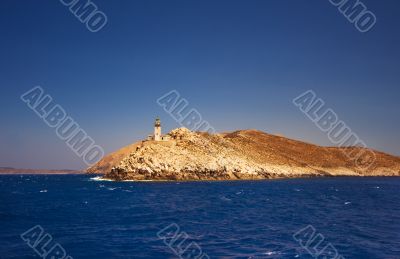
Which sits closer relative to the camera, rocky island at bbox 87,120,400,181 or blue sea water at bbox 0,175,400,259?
blue sea water at bbox 0,175,400,259

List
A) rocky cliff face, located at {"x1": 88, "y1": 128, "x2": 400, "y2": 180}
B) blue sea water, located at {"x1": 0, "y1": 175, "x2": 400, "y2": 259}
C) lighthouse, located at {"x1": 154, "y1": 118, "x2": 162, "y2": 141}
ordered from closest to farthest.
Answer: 1. blue sea water, located at {"x1": 0, "y1": 175, "x2": 400, "y2": 259}
2. rocky cliff face, located at {"x1": 88, "y1": 128, "x2": 400, "y2": 180}
3. lighthouse, located at {"x1": 154, "y1": 118, "x2": 162, "y2": 141}

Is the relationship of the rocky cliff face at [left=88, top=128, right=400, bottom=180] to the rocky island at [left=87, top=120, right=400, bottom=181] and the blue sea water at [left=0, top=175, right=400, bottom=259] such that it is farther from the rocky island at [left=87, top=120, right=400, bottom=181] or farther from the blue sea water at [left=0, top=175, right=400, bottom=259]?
the blue sea water at [left=0, top=175, right=400, bottom=259]

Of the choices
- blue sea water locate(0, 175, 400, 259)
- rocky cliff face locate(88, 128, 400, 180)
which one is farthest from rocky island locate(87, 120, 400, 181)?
blue sea water locate(0, 175, 400, 259)

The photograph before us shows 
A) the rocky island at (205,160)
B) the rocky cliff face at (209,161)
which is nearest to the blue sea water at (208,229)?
the rocky cliff face at (209,161)

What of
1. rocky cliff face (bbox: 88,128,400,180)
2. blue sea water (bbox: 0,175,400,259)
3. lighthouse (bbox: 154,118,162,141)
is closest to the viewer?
blue sea water (bbox: 0,175,400,259)

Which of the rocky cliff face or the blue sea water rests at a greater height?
the rocky cliff face

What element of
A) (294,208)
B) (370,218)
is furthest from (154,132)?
(370,218)

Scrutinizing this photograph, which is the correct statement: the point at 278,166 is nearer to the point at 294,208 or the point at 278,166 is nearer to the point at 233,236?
the point at 294,208

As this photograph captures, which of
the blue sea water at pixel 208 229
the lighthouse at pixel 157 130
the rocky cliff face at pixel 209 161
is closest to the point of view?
the blue sea water at pixel 208 229

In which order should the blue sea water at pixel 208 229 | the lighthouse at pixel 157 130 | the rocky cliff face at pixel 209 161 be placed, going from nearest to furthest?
1. the blue sea water at pixel 208 229
2. the rocky cliff face at pixel 209 161
3. the lighthouse at pixel 157 130

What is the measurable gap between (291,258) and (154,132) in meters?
110

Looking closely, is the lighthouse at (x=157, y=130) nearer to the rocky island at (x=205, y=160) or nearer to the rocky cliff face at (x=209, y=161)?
the rocky island at (x=205, y=160)

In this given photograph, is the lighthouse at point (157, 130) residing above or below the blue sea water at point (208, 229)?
above

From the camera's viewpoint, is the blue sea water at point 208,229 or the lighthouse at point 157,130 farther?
the lighthouse at point 157,130
